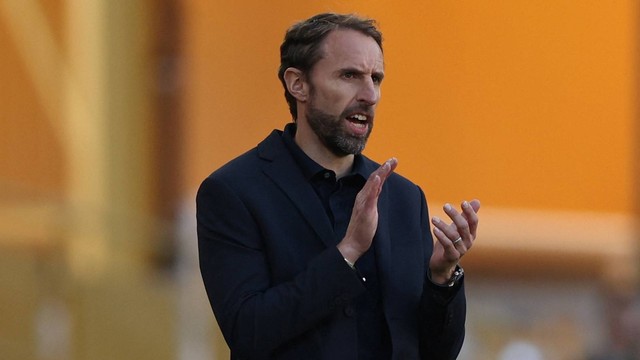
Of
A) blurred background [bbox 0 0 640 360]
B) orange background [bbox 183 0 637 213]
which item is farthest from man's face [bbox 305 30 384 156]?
orange background [bbox 183 0 637 213]

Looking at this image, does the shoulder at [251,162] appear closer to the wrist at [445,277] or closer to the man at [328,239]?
the man at [328,239]

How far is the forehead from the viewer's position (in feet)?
8.86

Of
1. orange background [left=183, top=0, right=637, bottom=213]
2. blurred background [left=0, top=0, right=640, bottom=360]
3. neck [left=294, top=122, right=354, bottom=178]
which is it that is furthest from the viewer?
orange background [left=183, top=0, right=637, bottom=213]

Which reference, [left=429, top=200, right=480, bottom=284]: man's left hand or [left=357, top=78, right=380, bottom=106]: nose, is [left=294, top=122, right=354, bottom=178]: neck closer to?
[left=357, top=78, right=380, bottom=106]: nose

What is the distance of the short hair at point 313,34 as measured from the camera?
2.73m

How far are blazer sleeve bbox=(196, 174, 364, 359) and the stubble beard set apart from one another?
7.7 inches

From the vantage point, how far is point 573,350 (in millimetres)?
6754

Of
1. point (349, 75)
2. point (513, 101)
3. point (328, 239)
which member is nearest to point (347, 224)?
point (328, 239)

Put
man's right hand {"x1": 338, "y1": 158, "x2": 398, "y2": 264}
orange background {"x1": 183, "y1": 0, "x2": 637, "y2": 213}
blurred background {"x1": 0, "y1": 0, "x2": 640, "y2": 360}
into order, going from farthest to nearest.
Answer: orange background {"x1": 183, "y1": 0, "x2": 637, "y2": 213} < blurred background {"x1": 0, "y1": 0, "x2": 640, "y2": 360} < man's right hand {"x1": 338, "y1": 158, "x2": 398, "y2": 264}

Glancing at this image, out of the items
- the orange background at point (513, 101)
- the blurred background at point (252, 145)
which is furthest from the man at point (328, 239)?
the orange background at point (513, 101)

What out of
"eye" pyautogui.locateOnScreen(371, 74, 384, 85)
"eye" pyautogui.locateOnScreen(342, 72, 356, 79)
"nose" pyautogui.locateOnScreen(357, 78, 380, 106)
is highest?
"eye" pyautogui.locateOnScreen(342, 72, 356, 79)

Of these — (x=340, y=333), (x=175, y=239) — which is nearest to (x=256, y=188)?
(x=340, y=333)

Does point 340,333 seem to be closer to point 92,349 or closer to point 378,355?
point 378,355

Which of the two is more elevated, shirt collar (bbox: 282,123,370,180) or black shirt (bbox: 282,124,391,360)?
shirt collar (bbox: 282,123,370,180)
